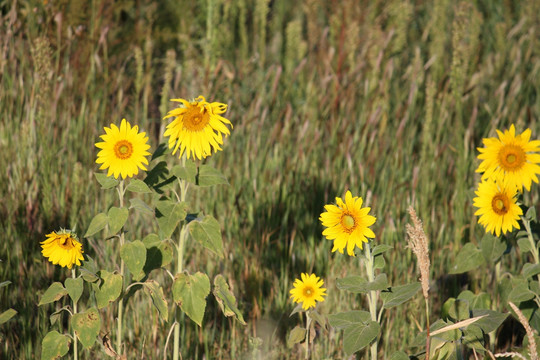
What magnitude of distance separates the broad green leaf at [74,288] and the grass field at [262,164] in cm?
14

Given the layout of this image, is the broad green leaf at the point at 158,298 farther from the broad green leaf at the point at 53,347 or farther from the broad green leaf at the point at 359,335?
the broad green leaf at the point at 359,335

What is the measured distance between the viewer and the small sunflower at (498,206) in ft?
6.22

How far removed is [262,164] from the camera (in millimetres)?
2979

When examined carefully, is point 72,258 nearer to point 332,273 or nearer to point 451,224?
point 332,273

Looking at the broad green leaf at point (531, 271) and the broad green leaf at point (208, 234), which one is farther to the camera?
the broad green leaf at point (531, 271)

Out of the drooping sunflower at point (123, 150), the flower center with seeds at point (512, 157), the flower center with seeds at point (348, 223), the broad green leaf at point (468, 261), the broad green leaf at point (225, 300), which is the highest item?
the flower center with seeds at point (512, 157)

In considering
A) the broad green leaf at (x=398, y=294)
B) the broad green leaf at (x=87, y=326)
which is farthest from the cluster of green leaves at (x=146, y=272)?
the broad green leaf at (x=398, y=294)

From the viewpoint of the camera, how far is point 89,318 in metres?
1.65

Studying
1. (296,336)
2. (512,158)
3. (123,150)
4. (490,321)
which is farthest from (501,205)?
(123,150)

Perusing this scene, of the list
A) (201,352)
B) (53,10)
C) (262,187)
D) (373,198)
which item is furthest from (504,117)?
(53,10)

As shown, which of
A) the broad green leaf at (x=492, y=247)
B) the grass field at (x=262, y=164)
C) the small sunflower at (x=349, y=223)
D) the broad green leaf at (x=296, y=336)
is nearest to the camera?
the small sunflower at (x=349, y=223)

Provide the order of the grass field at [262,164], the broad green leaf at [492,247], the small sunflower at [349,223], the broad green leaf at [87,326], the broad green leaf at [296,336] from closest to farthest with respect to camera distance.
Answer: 1. the broad green leaf at [87,326]
2. the small sunflower at [349,223]
3. the broad green leaf at [296,336]
4. the broad green leaf at [492,247]
5. the grass field at [262,164]

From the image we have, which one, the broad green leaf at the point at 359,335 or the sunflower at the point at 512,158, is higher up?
the sunflower at the point at 512,158

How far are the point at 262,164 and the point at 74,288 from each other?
144 cm
